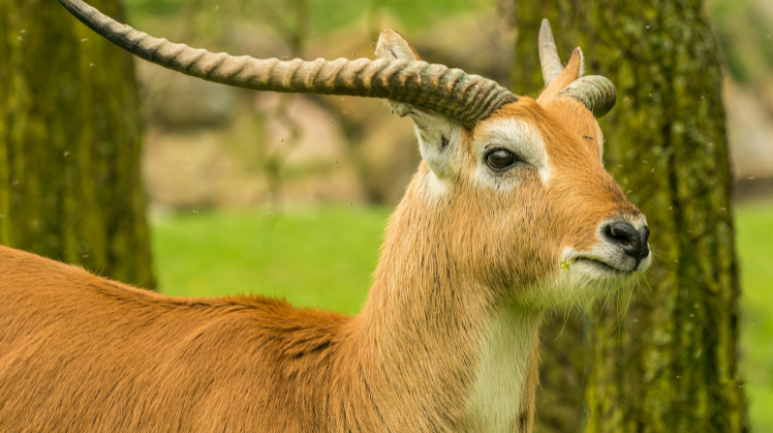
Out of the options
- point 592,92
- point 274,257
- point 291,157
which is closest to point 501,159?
point 592,92

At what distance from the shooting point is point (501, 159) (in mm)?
3977

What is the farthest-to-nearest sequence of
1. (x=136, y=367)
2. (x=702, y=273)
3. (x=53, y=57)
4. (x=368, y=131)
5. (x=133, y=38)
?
(x=368, y=131)
(x=53, y=57)
(x=702, y=273)
(x=136, y=367)
(x=133, y=38)

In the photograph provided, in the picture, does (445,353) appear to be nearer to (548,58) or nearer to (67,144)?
(548,58)

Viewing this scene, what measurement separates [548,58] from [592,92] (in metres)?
0.80

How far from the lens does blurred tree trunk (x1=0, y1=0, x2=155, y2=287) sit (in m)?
6.23

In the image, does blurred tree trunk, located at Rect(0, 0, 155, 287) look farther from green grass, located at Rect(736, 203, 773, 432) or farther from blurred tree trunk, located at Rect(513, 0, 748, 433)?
green grass, located at Rect(736, 203, 773, 432)

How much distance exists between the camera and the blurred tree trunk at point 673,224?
514 cm

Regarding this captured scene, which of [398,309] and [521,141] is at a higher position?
[521,141]

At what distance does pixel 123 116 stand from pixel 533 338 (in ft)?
14.1

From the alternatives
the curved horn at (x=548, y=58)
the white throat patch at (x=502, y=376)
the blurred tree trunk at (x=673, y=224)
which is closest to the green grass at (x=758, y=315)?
the blurred tree trunk at (x=673, y=224)

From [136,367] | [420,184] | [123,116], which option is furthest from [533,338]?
[123,116]

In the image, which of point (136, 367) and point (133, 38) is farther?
point (136, 367)

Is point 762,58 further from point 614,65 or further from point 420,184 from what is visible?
point 420,184

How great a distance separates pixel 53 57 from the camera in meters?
6.37
